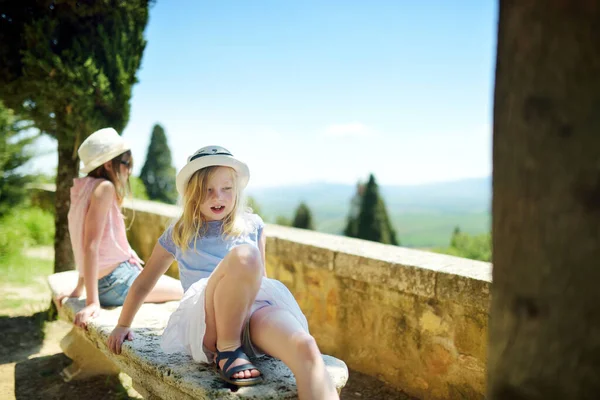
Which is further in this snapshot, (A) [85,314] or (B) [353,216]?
(B) [353,216]

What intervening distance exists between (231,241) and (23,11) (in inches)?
118

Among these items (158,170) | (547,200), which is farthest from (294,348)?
(158,170)

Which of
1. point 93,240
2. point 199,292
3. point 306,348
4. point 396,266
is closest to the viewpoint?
point 306,348

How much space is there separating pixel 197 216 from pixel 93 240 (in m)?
0.91

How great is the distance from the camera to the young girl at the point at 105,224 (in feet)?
10.2

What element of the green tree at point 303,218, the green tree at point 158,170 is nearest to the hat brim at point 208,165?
the green tree at point 158,170

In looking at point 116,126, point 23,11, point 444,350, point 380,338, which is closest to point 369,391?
point 380,338

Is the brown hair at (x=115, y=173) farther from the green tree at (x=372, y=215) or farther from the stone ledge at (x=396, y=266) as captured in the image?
the green tree at (x=372, y=215)

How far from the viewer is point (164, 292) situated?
3.21m

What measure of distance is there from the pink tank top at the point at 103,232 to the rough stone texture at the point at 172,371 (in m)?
0.44

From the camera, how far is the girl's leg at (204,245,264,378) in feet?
6.44

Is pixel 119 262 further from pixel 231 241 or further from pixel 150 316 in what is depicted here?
pixel 231 241

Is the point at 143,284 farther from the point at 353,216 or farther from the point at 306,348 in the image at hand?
the point at 353,216

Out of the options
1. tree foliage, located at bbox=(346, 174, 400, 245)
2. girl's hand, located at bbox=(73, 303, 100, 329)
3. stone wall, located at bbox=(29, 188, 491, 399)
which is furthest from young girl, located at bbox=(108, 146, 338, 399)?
tree foliage, located at bbox=(346, 174, 400, 245)
